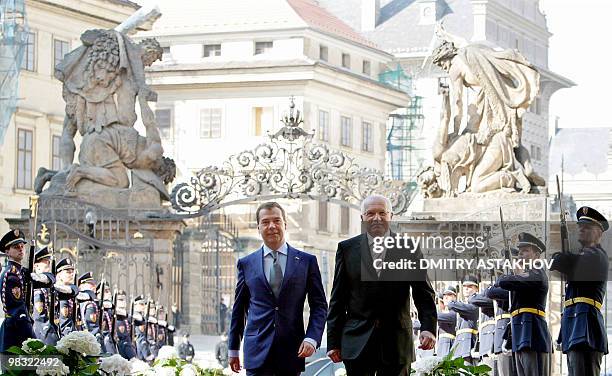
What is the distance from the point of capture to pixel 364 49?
76.8 meters

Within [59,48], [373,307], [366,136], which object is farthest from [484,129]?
[366,136]

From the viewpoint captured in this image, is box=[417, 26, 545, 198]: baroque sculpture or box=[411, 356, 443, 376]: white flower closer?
box=[411, 356, 443, 376]: white flower

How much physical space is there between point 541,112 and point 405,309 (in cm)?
9036

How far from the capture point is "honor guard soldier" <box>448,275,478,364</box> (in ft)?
66.7

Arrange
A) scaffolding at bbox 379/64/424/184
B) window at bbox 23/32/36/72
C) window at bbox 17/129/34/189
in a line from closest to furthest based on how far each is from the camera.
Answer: window at bbox 17/129/34/189, window at bbox 23/32/36/72, scaffolding at bbox 379/64/424/184

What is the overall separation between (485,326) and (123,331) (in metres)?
4.87

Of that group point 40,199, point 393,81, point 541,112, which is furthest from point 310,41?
point 40,199

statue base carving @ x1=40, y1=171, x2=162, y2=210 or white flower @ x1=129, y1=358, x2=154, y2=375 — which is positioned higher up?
statue base carving @ x1=40, y1=171, x2=162, y2=210

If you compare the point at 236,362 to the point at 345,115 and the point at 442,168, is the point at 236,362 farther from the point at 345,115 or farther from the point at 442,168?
the point at 345,115

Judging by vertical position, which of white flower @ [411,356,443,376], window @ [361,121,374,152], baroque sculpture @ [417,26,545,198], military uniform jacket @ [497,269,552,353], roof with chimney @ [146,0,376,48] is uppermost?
roof with chimney @ [146,0,376,48]

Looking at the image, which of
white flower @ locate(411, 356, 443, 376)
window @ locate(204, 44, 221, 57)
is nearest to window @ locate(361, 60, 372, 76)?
window @ locate(204, 44, 221, 57)

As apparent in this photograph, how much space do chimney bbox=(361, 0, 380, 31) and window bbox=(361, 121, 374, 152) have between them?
28.2 meters

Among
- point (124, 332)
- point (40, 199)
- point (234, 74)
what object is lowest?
point (124, 332)

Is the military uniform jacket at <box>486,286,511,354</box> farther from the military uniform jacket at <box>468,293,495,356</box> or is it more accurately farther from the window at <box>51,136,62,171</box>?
the window at <box>51,136,62,171</box>
